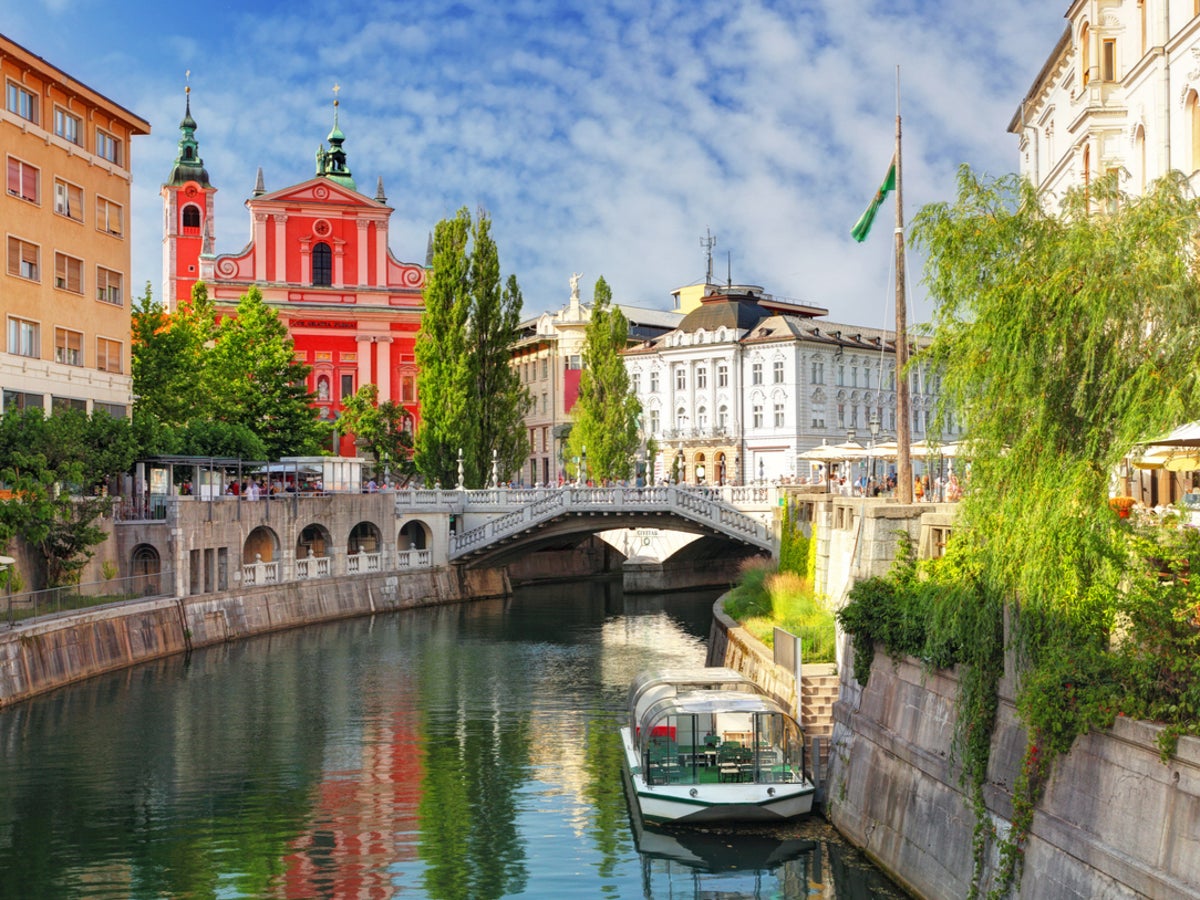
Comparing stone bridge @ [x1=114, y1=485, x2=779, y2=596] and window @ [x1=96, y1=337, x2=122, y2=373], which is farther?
window @ [x1=96, y1=337, x2=122, y2=373]

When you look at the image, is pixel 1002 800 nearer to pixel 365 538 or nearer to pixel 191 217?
pixel 365 538

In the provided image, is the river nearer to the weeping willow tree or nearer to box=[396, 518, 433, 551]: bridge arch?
the weeping willow tree

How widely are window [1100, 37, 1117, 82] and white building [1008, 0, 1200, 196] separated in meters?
0.03

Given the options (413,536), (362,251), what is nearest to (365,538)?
(413,536)

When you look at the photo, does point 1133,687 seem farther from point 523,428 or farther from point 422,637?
point 523,428

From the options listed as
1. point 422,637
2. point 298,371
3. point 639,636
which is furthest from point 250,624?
point 298,371

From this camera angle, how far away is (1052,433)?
20219 millimetres

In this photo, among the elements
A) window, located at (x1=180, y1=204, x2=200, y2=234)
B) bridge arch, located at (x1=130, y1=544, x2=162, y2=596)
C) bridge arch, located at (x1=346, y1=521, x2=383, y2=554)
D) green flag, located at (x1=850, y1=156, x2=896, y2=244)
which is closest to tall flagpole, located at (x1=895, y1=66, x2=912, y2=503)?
green flag, located at (x1=850, y1=156, x2=896, y2=244)

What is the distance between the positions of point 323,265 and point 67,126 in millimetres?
38391

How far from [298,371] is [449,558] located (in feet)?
46.1

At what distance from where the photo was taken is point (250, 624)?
55562 mm

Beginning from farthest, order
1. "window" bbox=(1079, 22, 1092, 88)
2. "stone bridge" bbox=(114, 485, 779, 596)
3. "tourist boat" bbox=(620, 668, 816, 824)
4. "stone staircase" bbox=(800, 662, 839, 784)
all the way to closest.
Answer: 1. "stone bridge" bbox=(114, 485, 779, 596)
2. "window" bbox=(1079, 22, 1092, 88)
3. "stone staircase" bbox=(800, 662, 839, 784)
4. "tourist boat" bbox=(620, 668, 816, 824)

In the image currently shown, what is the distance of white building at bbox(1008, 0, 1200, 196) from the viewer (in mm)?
31516

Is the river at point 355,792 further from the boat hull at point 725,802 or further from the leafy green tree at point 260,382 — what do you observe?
the leafy green tree at point 260,382
